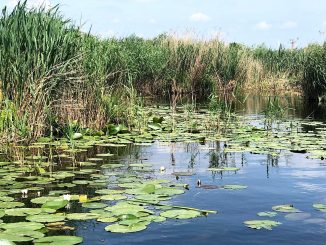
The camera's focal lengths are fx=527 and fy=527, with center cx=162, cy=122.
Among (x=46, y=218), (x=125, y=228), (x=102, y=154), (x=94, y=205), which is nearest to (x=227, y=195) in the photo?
(x=94, y=205)

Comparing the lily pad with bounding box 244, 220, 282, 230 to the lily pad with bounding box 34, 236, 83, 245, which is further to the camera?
the lily pad with bounding box 244, 220, 282, 230

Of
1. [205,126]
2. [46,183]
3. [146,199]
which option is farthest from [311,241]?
[205,126]

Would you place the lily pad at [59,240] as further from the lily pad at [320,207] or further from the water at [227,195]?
the lily pad at [320,207]

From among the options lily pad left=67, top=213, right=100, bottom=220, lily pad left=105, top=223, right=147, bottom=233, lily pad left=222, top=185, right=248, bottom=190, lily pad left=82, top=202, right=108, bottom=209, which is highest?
lily pad left=222, top=185, right=248, bottom=190

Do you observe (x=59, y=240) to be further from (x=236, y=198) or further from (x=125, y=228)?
(x=236, y=198)

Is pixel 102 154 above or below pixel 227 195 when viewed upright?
above

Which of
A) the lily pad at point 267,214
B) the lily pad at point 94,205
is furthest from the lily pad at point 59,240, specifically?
the lily pad at point 267,214

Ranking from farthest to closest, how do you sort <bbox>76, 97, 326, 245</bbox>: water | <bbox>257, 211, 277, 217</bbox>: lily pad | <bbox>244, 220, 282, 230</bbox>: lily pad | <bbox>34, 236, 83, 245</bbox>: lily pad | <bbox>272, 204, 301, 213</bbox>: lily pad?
1. <bbox>272, 204, 301, 213</bbox>: lily pad
2. <bbox>257, 211, 277, 217</bbox>: lily pad
3. <bbox>244, 220, 282, 230</bbox>: lily pad
4. <bbox>76, 97, 326, 245</bbox>: water
5. <bbox>34, 236, 83, 245</bbox>: lily pad

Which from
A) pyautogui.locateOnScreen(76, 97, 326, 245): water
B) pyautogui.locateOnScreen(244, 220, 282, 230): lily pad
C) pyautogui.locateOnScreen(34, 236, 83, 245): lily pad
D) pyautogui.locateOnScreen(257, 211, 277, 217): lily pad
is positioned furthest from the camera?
pyautogui.locateOnScreen(257, 211, 277, 217): lily pad

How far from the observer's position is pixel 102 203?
15.2 ft

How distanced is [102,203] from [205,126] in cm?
541

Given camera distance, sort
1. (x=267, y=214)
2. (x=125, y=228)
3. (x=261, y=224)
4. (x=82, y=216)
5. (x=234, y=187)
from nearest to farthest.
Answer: (x=125, y=228) < (x=261, y=224) < (x=82, y=216) < (x=267, y=214) < (x=234, y=187)

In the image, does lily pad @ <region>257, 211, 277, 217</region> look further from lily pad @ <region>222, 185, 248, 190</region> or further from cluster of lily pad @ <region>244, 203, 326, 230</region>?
lily pad @ <region>222, 185, 248, 190</region>

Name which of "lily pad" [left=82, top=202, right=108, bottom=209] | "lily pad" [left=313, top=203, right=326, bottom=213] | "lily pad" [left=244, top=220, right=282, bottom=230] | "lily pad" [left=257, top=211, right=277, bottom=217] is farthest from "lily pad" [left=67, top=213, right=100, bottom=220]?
"lily pad" [left=313, top=203, right=326, bottom=213]
